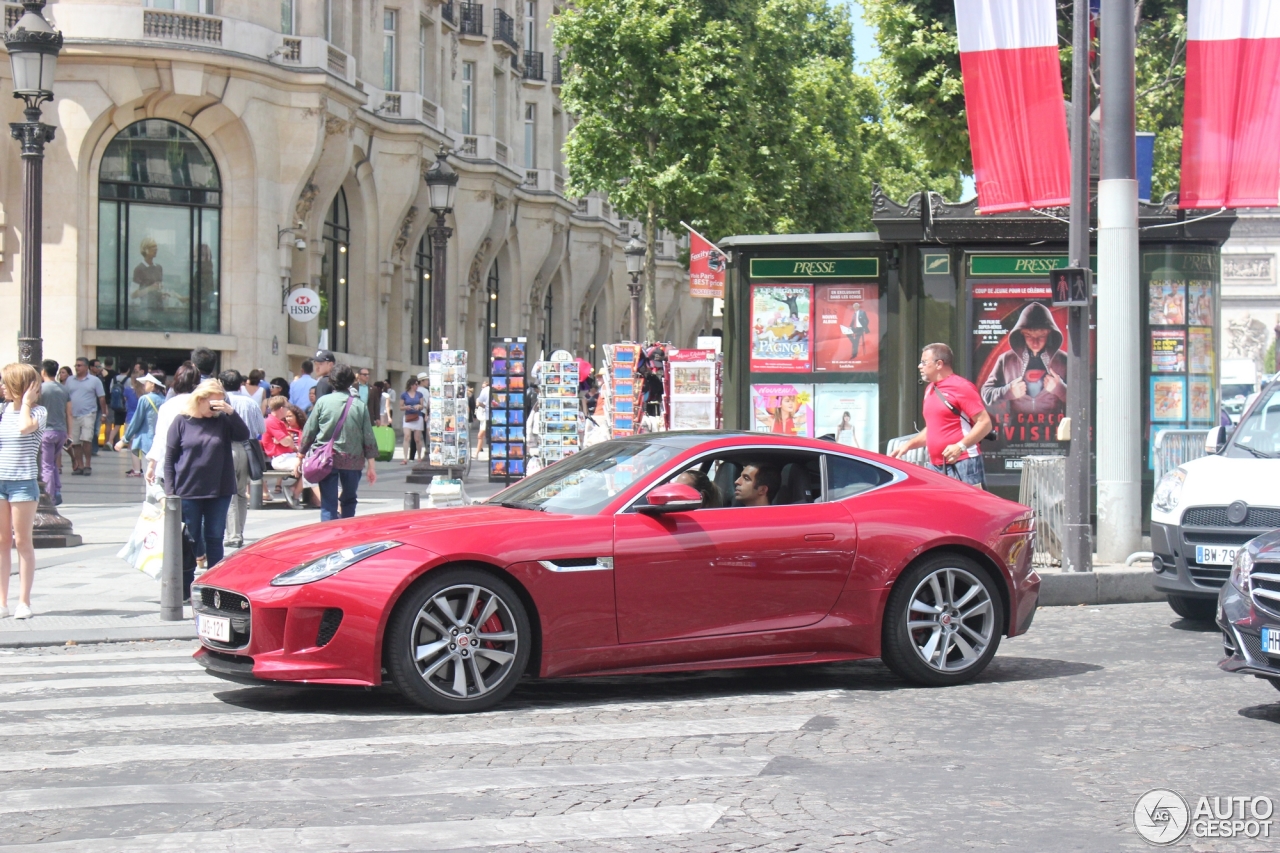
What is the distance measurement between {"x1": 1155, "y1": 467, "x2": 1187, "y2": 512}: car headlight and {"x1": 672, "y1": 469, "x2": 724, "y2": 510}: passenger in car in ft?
13.9

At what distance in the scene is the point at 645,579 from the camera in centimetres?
780

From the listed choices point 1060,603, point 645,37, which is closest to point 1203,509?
point 1060,603

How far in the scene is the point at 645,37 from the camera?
133ft

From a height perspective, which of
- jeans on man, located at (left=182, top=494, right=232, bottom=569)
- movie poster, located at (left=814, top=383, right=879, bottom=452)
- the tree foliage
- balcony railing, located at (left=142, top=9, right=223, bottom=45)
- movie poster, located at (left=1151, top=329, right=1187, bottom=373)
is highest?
balcony railing, located at (left=142, top=9, right=223, bottom=45)

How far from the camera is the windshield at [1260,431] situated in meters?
10.9

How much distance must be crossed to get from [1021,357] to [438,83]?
3386 cm

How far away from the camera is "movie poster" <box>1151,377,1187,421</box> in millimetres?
15453

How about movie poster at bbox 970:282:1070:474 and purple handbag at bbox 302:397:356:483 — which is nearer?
purple handbag at bbox 302:397:356:483

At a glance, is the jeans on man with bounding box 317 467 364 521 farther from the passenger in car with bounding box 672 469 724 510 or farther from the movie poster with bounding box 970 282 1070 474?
the passenger in car with bounding box 672 469 724 510

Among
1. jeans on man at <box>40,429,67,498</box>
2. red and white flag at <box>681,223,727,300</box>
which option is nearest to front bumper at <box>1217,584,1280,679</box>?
jeans on man at <box>40,429,67,498</box>

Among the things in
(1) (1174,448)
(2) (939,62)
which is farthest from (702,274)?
(1) (1174,448)

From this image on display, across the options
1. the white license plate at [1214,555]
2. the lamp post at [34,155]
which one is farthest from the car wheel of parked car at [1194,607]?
the lamp post at [34,155]

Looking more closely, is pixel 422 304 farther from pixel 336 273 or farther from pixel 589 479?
pixel 589 479

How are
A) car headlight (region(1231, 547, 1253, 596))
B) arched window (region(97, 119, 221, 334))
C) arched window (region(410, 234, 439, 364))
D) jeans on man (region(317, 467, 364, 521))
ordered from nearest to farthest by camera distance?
1. car headlight (region(1231, 547, 1253, 596))
2. jeans on man (region(317, 467, 364, 521))
3. arched window (region(97, 119, 221, 334))
4. arched window (region(410, 234, 439, 364))
